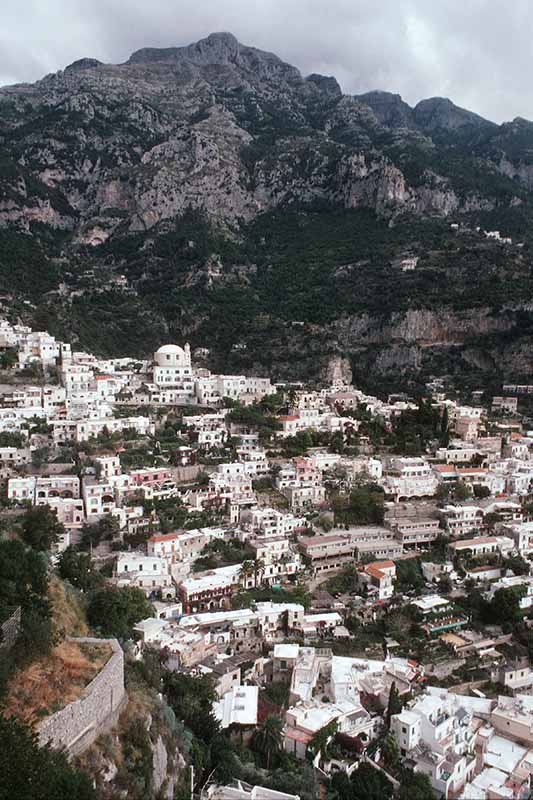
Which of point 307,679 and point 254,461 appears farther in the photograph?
point 254,461

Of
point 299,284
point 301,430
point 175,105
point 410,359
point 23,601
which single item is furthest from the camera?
point 175,105

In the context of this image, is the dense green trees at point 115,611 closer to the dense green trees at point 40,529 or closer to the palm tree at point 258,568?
the dense green trees at point 40,529

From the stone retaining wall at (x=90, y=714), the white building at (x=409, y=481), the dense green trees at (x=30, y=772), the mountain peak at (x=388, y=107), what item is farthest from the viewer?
the mountain peak at (x=388, y=107)

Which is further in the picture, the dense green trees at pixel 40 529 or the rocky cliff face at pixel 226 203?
the rocky cliff face at pixel 226 203

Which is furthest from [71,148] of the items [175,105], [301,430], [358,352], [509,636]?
[509,636]

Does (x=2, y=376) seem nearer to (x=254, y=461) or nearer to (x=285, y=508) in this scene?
(x=254, y=461)

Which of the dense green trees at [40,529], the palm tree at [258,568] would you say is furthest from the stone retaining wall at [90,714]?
the palm tree at [258,568]
